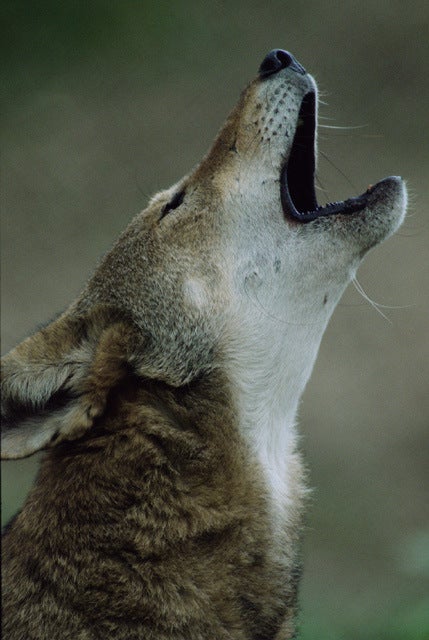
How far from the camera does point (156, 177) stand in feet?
37.1

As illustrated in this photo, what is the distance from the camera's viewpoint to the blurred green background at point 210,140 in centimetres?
931

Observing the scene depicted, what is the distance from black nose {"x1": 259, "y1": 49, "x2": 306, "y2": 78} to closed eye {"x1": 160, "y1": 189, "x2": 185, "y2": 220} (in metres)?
0.61

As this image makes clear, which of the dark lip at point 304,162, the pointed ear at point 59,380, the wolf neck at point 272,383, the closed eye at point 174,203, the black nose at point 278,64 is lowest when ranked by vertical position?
the pointed ear at point 59,380

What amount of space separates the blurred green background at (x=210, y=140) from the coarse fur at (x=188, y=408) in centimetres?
477

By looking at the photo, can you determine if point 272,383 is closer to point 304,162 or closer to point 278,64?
point 304,162

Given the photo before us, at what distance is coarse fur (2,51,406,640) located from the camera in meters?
3.29

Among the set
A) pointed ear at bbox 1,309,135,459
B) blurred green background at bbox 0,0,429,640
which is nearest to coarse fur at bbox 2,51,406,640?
pointed ear at bbox 1,309,135,459

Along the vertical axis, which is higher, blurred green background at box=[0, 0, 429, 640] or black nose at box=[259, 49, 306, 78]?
blurred green background at box=[0, 0, 429, 640]

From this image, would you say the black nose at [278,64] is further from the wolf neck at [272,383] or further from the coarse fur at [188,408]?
the wolf neck at [272,383]

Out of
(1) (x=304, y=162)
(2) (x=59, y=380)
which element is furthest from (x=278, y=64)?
(2) (x=59, y=380)

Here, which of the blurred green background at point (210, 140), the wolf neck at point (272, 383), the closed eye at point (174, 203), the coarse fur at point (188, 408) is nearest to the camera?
the coarse fur at point (188, 408)

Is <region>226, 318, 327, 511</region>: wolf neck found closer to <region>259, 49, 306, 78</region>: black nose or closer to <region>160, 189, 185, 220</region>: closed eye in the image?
<region>160, 189, 185, 220</region>: closed eye

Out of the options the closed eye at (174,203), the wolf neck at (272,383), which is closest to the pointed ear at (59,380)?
the wolf neck at (272,383)

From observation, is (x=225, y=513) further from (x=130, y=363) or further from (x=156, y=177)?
(x=156, y=177)
